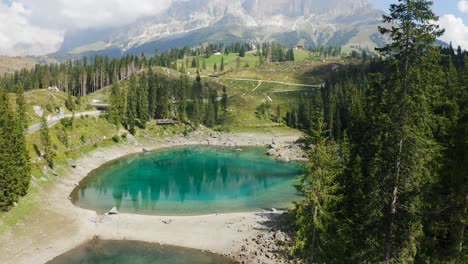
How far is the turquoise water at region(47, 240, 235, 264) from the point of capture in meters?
→ 41.7

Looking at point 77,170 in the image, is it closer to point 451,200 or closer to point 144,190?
point 144,190

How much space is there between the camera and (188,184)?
81.0 metres

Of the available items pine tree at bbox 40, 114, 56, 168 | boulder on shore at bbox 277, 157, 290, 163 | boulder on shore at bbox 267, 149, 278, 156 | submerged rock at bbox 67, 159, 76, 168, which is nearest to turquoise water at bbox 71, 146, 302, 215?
boulder on shore at bbox 277, 157, 290, 163

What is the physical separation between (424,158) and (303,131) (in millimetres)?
147615

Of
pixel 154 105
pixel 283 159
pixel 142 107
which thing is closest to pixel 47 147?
pixel 142 107

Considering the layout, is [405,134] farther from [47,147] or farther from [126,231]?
[47,147]

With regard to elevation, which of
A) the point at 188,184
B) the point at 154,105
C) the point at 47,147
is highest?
the point at 154,105

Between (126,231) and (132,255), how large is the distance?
716 cm

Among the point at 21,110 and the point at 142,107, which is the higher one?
the point at 21,110

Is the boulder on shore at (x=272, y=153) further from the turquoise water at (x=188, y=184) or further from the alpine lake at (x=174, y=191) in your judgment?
the alpine lake at (x=174, y=191)

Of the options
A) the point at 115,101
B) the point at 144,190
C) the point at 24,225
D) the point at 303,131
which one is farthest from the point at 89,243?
the point at 303,131

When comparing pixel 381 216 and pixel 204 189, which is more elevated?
pixel 381 216

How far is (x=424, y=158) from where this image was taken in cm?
2141

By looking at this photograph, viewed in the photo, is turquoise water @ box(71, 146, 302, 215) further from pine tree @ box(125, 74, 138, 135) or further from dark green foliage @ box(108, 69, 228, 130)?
dark green foliage @ box(108, 69, 228, 130)
